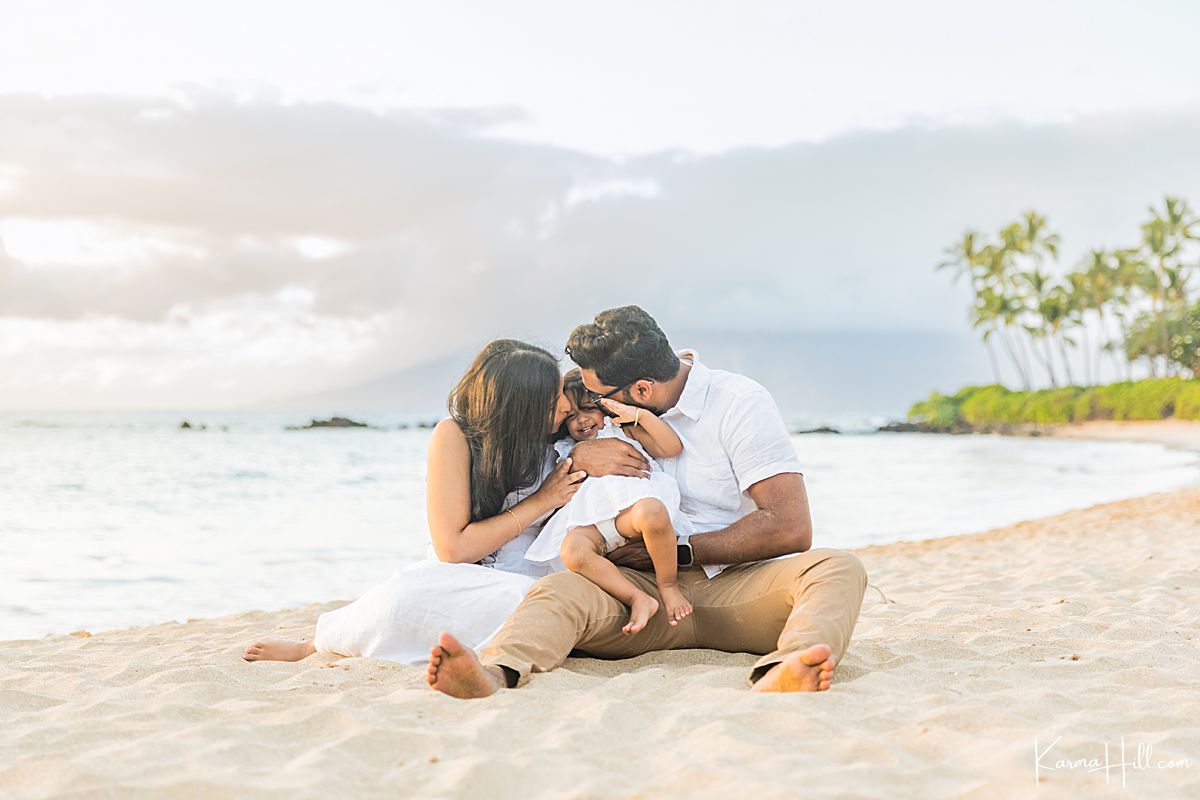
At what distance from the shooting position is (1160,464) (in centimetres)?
2452

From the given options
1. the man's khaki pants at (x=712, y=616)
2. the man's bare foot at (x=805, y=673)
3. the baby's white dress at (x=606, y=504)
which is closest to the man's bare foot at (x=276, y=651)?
the baby's white dress at (x=606, y=504)

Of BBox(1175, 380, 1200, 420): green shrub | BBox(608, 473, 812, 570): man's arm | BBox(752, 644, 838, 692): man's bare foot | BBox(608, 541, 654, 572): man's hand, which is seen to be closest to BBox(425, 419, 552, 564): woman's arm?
BBox(608, 541, 654, 572): man's hand

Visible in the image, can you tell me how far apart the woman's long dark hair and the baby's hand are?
22 centimetres

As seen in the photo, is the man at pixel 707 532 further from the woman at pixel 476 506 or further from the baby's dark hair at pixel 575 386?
the woman at pixel 476 506

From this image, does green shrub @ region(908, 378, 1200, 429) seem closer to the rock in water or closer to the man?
the rock in water

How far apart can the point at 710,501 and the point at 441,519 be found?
3.58ft

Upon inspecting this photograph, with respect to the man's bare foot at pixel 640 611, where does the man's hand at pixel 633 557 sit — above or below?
above

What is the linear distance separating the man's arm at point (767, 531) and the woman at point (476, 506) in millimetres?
604

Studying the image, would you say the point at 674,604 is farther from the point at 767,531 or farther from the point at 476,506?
the point at 476,506

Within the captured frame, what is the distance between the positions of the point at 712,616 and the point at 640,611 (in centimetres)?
39

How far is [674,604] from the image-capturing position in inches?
159

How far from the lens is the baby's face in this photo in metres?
4.45

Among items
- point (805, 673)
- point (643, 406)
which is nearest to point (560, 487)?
point (643, 406)

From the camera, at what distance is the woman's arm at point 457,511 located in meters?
4.18
